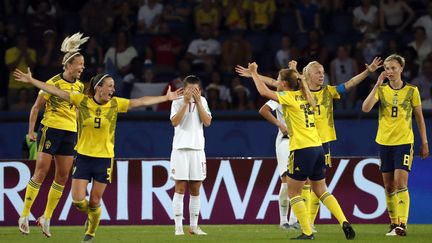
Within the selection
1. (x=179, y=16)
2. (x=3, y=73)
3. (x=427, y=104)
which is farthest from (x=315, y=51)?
(x=3, y=73)

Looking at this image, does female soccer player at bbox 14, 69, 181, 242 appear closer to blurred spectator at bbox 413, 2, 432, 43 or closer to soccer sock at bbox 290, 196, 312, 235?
soccer sock at bbox 290, 196, 312, 235

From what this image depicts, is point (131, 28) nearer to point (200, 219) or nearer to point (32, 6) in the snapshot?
point (32, 6)

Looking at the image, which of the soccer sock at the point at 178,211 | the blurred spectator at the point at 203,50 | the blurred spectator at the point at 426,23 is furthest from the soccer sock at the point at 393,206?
the blurred spectator at the point at 426,23

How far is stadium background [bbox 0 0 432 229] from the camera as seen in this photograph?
60.5ft

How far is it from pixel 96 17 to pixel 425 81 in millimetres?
7251

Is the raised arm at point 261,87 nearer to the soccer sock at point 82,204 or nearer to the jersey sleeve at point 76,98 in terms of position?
the jersey sleeve at point 76,98

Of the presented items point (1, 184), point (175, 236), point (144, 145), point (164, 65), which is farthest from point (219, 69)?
point (175, 236)

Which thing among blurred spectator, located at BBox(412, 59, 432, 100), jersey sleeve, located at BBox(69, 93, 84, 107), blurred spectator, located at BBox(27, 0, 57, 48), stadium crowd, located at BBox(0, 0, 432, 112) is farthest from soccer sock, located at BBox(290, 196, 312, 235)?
blurred spectator, located at BBox(27, 0, 57, 48)

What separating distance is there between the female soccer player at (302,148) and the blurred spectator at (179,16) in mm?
10574

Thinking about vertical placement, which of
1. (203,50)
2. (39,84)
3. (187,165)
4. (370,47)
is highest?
(370,47)

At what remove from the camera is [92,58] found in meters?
23.3

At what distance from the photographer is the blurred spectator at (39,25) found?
24141 mm

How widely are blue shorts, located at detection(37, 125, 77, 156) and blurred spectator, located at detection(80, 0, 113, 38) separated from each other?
8835 millimetres

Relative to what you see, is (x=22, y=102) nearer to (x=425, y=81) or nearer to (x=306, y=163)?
Result: (x=425, y=81)
